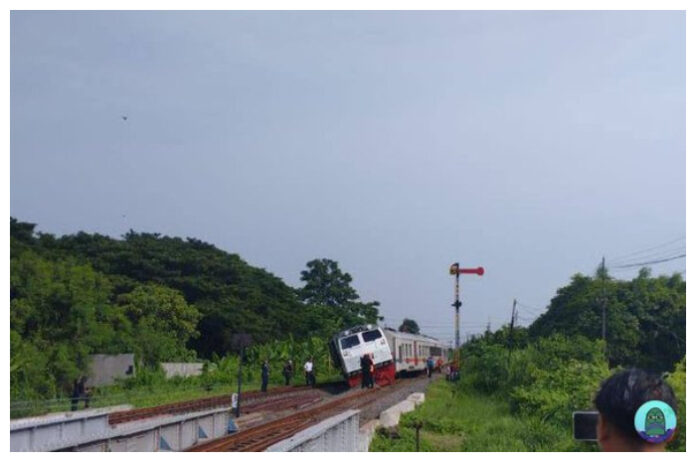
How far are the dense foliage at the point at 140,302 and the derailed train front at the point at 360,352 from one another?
93cm

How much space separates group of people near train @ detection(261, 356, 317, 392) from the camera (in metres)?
8.94

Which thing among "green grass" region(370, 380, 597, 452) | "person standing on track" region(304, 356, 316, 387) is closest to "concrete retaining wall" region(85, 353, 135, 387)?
"green grass" region(370, 380, 597, 452)

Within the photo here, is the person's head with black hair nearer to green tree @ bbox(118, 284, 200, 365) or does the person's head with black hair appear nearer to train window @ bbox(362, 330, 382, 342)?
green tree @ bbox(118, 284, 200, 365)

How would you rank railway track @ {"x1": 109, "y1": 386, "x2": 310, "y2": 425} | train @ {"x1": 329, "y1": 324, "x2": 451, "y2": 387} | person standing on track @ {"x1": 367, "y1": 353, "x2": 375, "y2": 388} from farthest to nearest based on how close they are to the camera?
person standing on track @ {"x1": 367, "y1": 353, "x2": 375, "y2": 388} → train @ {"x1": 329, "y1": 324, "x2": 451, "y2": 387} → railway track @ {"x1": 109, "y1": 386, "x2": 310, "y2": 425}

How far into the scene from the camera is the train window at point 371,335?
10.9 m

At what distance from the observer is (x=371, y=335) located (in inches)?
446

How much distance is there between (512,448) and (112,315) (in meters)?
3.52

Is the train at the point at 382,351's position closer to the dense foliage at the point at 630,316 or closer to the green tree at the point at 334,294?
the green tree at the point at 334,294

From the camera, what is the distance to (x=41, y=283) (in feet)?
23.0

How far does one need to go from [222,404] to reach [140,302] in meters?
1.90

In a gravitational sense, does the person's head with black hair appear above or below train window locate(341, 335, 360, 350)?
above

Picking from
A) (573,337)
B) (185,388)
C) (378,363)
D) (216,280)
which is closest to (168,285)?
(216,280)

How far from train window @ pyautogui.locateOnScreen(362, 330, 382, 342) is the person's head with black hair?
28.5ft

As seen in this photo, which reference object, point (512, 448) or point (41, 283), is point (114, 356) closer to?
point (41, 283)
